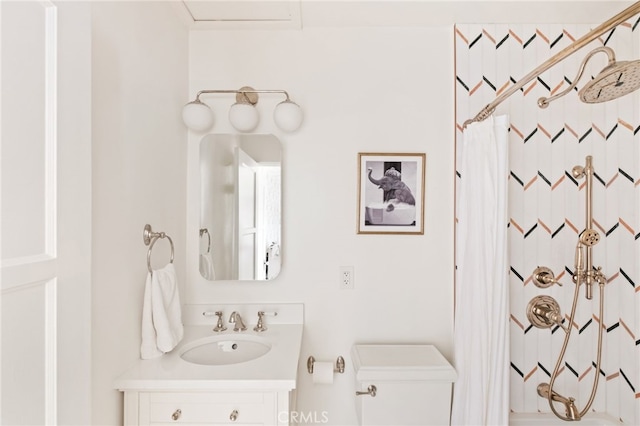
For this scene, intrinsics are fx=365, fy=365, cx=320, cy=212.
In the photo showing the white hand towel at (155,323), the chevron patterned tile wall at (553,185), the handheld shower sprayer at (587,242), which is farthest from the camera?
the chevron patterned tile wall at (553,185)

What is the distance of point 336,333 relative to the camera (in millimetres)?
1882

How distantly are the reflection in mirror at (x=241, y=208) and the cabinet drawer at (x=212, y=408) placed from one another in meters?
0.67

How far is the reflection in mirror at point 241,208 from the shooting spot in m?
1.84

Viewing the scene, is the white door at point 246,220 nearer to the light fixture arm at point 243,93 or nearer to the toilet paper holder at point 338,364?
the light fixture arm at point 243,93

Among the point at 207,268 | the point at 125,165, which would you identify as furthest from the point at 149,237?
the point at 207,268

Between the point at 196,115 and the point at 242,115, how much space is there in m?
0.21

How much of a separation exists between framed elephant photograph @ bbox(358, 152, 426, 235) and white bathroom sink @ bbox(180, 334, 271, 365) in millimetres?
744

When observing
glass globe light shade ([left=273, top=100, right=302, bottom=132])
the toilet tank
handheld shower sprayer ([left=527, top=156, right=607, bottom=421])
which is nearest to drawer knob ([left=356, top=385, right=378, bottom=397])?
the toilet tank

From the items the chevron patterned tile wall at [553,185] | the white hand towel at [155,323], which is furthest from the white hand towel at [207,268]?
the chevron patterned tile wall at [553,185]

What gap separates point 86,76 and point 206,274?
1.21m

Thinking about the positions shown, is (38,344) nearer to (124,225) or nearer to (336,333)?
(124,225)

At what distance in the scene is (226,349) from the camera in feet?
5.43

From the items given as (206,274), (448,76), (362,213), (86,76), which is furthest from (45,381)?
(448,76)

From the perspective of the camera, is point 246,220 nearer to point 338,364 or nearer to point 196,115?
point 196,115
